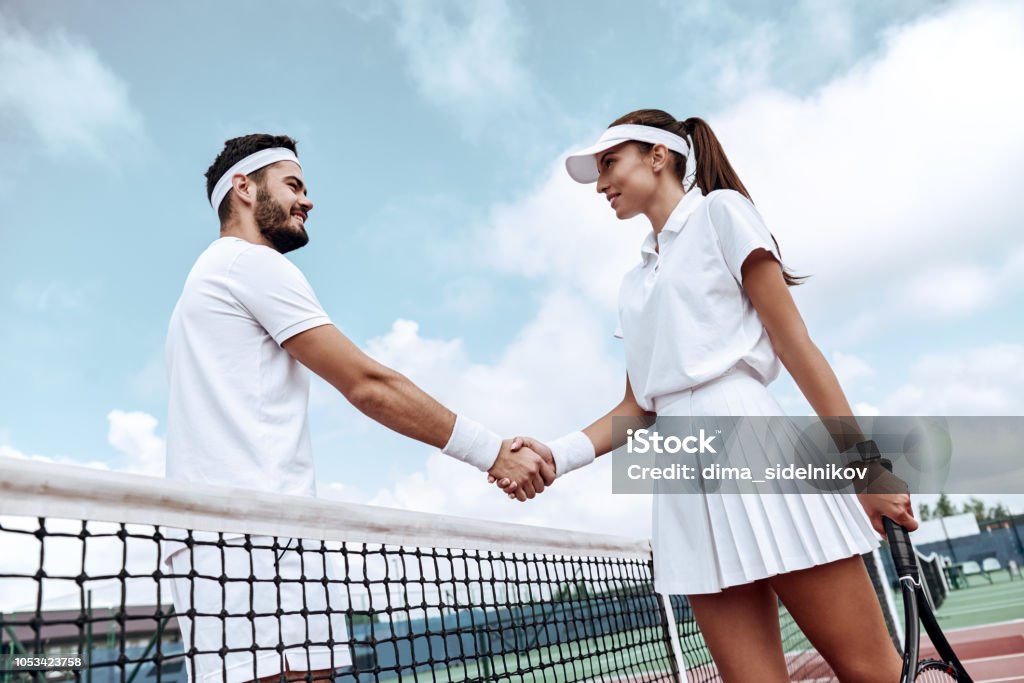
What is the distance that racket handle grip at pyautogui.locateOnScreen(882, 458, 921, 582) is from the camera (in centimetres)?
A: 170

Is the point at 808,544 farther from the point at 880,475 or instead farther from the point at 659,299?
the point at 659,299

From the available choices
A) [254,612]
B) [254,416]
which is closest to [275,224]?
[254,416]

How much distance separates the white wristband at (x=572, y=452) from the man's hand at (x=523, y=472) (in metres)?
0.03

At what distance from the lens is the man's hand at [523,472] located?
2.66 m

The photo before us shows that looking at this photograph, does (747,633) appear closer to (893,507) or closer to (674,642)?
(893,507)

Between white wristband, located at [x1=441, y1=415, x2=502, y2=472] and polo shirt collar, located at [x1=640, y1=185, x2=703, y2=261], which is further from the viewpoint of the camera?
white wristband, located at [x1=441, y1=415, x2=502, y2=472]

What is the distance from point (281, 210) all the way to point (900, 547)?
1.86 meters

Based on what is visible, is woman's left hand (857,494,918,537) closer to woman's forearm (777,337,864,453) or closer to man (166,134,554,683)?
woman's forearm (777,337,864,453)

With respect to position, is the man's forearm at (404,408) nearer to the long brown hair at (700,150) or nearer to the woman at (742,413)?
the woman at (742,413)

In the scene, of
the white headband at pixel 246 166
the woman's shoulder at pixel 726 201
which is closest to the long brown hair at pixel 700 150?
the woman's shoulder at pixel 726 201

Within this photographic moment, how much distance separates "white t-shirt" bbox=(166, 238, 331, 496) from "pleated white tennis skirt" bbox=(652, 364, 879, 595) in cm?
85

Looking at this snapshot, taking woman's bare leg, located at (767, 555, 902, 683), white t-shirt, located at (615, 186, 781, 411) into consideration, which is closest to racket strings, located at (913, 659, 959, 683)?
woman's bare leg, located at (767, 555, 902, 683)

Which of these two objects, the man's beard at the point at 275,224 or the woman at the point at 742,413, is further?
the man's beard at the point at 275,224

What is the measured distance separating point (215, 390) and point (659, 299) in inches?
40.4
